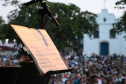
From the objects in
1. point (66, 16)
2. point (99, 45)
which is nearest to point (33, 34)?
point (66, 16)

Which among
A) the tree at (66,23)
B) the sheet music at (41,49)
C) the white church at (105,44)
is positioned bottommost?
the white church at (105,44)

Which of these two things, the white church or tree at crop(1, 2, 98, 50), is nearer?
tree at crop(1, 2, 98, 50)

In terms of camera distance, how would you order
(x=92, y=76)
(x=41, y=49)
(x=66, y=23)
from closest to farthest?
(x=41, y=49) → (x=92, y=76) → (x=66, y=23)

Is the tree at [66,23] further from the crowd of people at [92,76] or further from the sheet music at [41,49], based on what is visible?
the sheet music at [41,49]

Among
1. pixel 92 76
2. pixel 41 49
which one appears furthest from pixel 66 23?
pixel 41 49

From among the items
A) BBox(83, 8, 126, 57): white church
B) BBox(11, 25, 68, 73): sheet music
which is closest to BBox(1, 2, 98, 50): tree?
BBox(83, 8, 126, 57): white church

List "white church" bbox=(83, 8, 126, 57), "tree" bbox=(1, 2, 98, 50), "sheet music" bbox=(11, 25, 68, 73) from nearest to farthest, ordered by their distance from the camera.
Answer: "sheet music" bbox=(11, 25, 68, 73), "tree" bbox=(1, 2, 98, 50), "white church" bbox=(83, 8, 126, 57)

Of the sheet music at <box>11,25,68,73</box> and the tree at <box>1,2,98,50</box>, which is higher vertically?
the sheet music at <box>11,25,68,73</box>

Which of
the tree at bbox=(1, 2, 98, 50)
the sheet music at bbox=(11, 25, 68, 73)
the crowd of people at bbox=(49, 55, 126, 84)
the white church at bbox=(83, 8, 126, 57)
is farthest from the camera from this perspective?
the white church at bbox=(83, 8, 126, 57)

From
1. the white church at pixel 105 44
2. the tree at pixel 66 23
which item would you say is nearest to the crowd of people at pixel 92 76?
the tree at pixel 66 23

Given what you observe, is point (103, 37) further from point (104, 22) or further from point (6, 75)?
point (6, 75)

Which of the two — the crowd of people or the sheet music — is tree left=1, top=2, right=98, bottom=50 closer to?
the crowd of people

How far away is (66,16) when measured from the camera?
39.2 m

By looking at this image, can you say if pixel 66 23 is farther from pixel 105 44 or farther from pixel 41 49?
pixel 41 49
